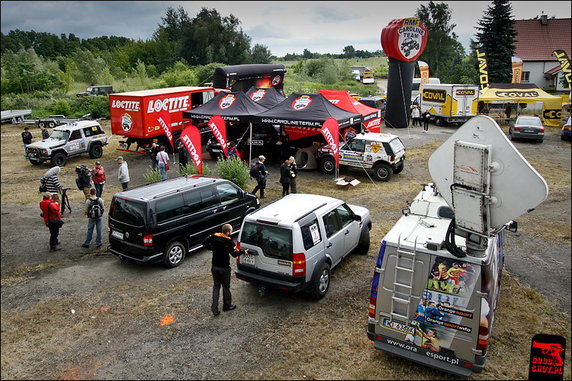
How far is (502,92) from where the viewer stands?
28.1 meters

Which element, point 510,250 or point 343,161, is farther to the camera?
point 343,161

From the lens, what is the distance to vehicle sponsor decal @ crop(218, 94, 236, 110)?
2003 centimetres

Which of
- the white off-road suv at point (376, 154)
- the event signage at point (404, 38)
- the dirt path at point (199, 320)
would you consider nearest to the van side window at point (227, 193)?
the dirt path at point (199, 320)

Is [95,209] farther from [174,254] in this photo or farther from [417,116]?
[417,116]

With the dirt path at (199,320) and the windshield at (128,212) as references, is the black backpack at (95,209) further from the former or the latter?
the windshield at (128,212)

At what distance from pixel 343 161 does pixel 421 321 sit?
12211mm

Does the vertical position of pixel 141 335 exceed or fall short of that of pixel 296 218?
it falls short

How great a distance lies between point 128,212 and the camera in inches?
358

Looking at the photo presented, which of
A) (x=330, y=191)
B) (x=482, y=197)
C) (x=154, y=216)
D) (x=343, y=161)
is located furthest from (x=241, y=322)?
(x=343, y=161)

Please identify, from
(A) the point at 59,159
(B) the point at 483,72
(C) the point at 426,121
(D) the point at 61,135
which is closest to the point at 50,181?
(A) the point at 59,159

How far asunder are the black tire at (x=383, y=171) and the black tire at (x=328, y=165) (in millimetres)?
1758

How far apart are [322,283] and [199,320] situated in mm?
Result: 2245

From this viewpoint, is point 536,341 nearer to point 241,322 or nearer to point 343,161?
point 241,322

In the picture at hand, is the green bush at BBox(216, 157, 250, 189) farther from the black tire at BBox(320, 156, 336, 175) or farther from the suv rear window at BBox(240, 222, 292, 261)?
Answer: the suv rear window at BBox(240, 222, 292, 261)
